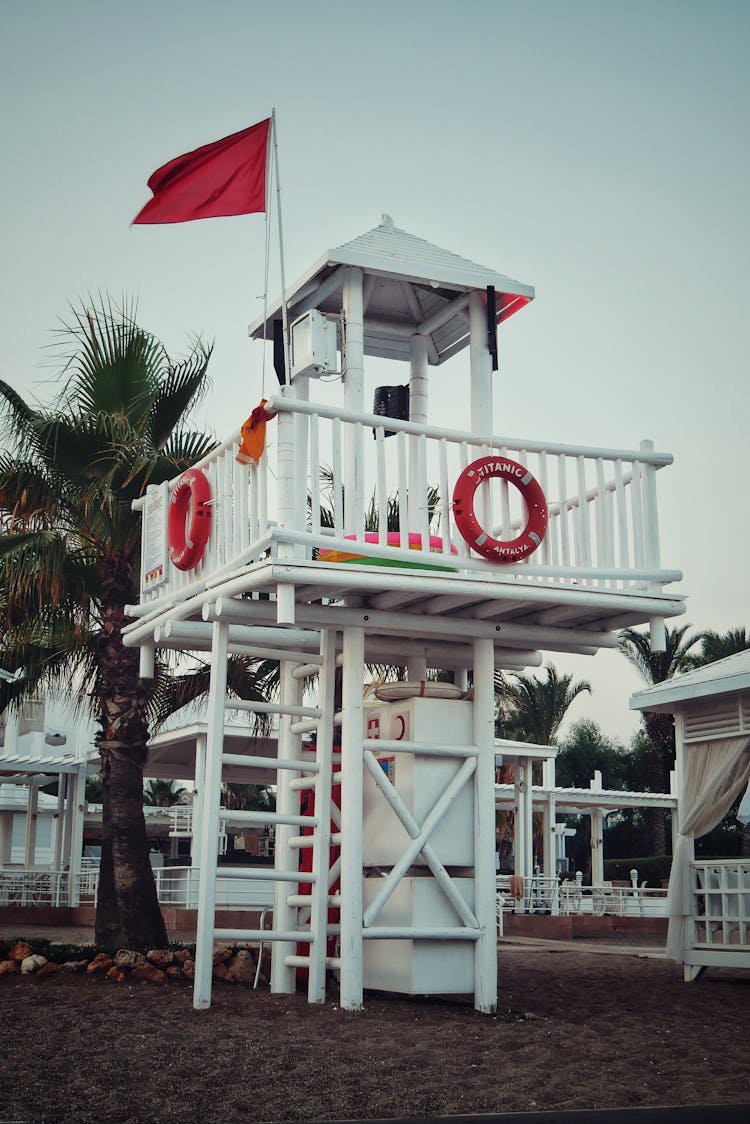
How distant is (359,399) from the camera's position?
35.4 feet

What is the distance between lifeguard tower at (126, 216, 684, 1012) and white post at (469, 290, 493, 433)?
21 mm

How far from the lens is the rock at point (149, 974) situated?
11.8 metres

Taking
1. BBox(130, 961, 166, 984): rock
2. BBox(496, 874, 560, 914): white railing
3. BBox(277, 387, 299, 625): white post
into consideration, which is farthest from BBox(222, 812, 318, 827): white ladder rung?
BBox(496, 874, 560, 914): white railing

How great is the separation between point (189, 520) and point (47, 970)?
4541 millimetres

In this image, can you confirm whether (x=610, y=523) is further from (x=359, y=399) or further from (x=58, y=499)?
(x=58, y=499)

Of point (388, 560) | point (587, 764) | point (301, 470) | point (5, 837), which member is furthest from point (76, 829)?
point (587, 764)

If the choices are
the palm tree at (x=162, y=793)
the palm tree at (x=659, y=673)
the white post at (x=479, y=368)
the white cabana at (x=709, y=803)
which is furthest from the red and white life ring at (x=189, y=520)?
the palm tree at (x=162, y=793)

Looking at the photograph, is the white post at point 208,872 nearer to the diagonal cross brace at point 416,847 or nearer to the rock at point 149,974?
the diagonal cross brace at point 416,847

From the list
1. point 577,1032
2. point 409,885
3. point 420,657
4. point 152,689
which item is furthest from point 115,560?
point 577,1032

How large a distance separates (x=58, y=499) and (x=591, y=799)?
70.7ft

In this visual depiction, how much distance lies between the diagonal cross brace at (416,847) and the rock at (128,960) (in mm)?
2864

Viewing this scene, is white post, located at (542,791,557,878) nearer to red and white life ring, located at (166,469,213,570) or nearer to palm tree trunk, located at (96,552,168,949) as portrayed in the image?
palm tree trunk, located at (96,552,168,949)

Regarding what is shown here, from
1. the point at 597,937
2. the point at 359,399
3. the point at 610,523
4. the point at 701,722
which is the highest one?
the point at 359,399

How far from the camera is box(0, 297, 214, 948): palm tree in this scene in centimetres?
1455
